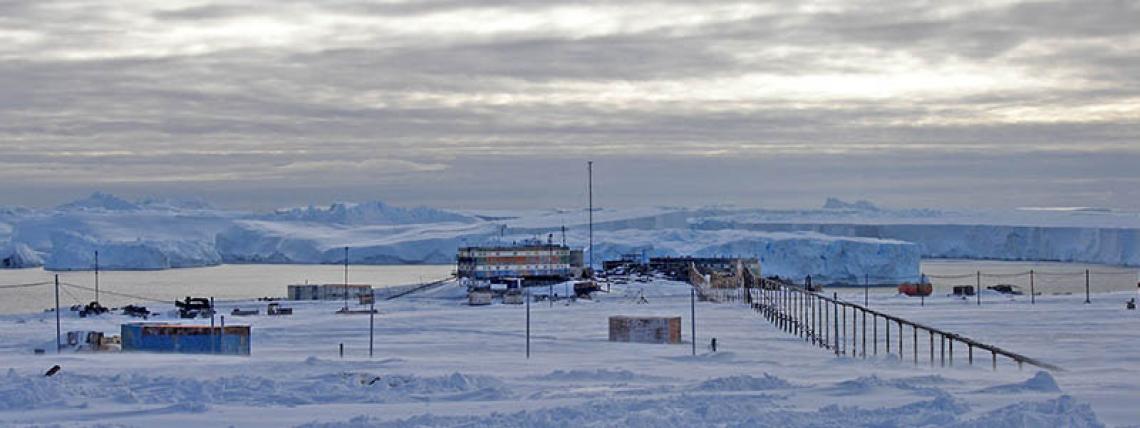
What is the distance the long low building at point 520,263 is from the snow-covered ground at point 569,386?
25540 mm

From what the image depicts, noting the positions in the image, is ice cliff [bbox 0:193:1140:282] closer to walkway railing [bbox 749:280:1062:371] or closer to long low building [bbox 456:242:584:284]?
long low building [bbox 456:242:584:284]

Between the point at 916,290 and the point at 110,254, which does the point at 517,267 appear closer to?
the point at 916,290

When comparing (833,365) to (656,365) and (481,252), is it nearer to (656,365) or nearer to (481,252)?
(656,365)

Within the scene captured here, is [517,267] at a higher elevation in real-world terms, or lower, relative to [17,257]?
higher

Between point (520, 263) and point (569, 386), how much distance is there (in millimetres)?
39064

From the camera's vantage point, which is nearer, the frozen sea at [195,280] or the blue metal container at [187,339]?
the blue metal container at [187,339]

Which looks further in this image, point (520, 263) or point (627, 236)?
point (627, 236)

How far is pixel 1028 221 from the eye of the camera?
258 ft

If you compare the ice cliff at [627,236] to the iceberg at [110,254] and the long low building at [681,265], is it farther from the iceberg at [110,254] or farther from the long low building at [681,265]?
the long low building at [681,265]

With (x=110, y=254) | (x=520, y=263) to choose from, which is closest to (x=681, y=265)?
(x=520, y=263)

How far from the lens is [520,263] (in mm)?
52906

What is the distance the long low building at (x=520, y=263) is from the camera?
170 ft

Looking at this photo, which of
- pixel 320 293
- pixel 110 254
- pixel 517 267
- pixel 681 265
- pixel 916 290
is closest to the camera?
pixel 916 290

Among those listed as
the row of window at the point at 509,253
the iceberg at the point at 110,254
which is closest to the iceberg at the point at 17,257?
the iceberg at the point at 110,254
